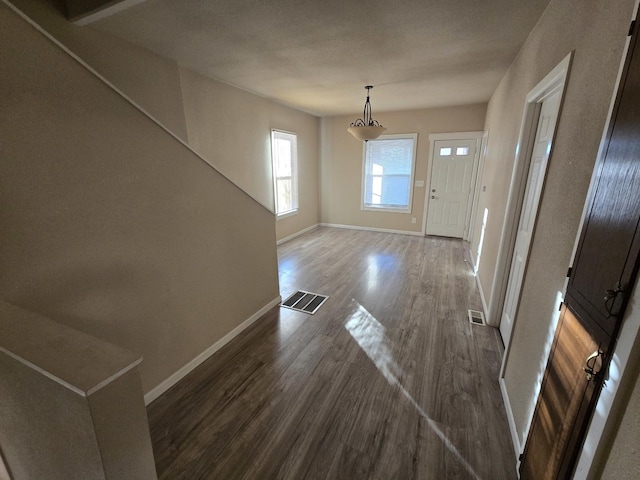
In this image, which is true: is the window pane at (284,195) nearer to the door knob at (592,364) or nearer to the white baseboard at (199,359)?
the white baseboard at (199,359)

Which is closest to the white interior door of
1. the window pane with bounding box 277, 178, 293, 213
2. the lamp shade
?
the lamp shade

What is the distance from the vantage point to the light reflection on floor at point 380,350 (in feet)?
5.11

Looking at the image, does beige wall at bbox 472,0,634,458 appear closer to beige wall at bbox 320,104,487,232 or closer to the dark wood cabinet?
the dark wood cabinet

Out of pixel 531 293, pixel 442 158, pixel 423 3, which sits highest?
pixel 423 3

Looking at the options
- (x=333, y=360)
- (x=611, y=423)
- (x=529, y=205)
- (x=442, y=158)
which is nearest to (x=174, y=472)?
(x=333, y=360)

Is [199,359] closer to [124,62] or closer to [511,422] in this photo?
[511,422]

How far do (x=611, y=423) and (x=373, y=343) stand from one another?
5.66 feet

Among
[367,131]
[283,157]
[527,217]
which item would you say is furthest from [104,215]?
[283,157]

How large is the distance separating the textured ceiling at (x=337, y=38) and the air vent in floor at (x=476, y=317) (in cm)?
250

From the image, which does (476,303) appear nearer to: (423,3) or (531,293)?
(531,293)

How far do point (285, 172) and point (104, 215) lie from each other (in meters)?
4.20

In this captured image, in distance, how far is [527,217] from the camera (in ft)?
7.06

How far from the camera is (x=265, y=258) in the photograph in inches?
112

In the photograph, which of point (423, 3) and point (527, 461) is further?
point (423, 3)
